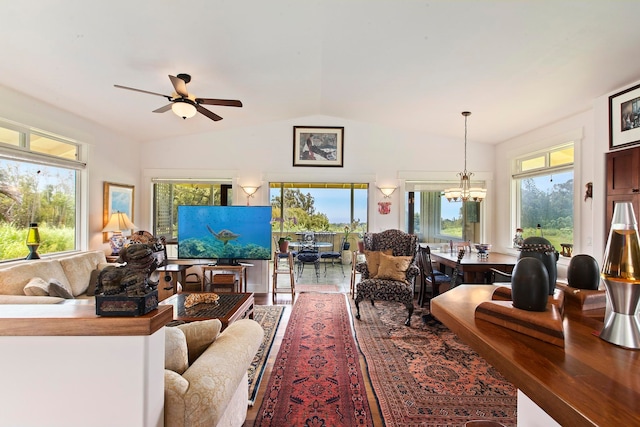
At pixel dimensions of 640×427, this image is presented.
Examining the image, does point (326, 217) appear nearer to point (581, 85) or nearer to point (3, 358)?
point (581, 85)

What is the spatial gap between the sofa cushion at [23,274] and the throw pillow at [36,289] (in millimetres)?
95

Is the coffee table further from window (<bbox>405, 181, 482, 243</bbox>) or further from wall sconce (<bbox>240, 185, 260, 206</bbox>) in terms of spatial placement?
window (<bbox>405, 181, 482, 243</bbox>)

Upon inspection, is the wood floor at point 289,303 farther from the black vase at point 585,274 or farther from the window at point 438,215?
the window at point 438,215

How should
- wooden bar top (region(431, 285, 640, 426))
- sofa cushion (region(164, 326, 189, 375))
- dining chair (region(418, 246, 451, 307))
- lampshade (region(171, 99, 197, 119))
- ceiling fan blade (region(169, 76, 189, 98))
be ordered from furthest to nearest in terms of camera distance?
1. dining chair (region(418, 246, 451, 307))
2. lampshade (region(171, 99, 197, 119))
3. ceiling fan blade (region(169, 76, 189, 98))
4. sofa cushion (region(164, 326, 189, 375))
5. wooden bar top (region(431, 285, 640, 426))

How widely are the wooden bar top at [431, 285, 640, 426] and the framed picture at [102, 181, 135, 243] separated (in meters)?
5.34

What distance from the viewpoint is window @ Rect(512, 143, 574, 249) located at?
416 centimetres

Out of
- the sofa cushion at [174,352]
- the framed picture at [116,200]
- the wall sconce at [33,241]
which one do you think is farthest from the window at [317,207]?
the sofa cushion at [174,352]

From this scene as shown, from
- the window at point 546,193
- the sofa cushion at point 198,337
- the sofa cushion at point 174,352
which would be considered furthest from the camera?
the window at point 546,193

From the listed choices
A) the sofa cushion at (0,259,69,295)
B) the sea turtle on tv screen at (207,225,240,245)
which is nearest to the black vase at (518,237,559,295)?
the sofa cushion at (0,259,69,295)

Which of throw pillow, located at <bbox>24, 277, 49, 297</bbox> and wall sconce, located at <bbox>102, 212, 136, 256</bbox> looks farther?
wall sconce, located at <bbox>102, 212, 136, 256</bbox>

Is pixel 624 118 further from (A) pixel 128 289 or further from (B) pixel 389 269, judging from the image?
(A) pixel 128 289

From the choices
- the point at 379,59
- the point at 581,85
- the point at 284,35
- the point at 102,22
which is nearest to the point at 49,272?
the point at 102,22

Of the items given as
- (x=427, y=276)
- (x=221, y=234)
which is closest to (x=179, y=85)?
(x=221, y=234)

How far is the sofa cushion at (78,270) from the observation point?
3348mm
